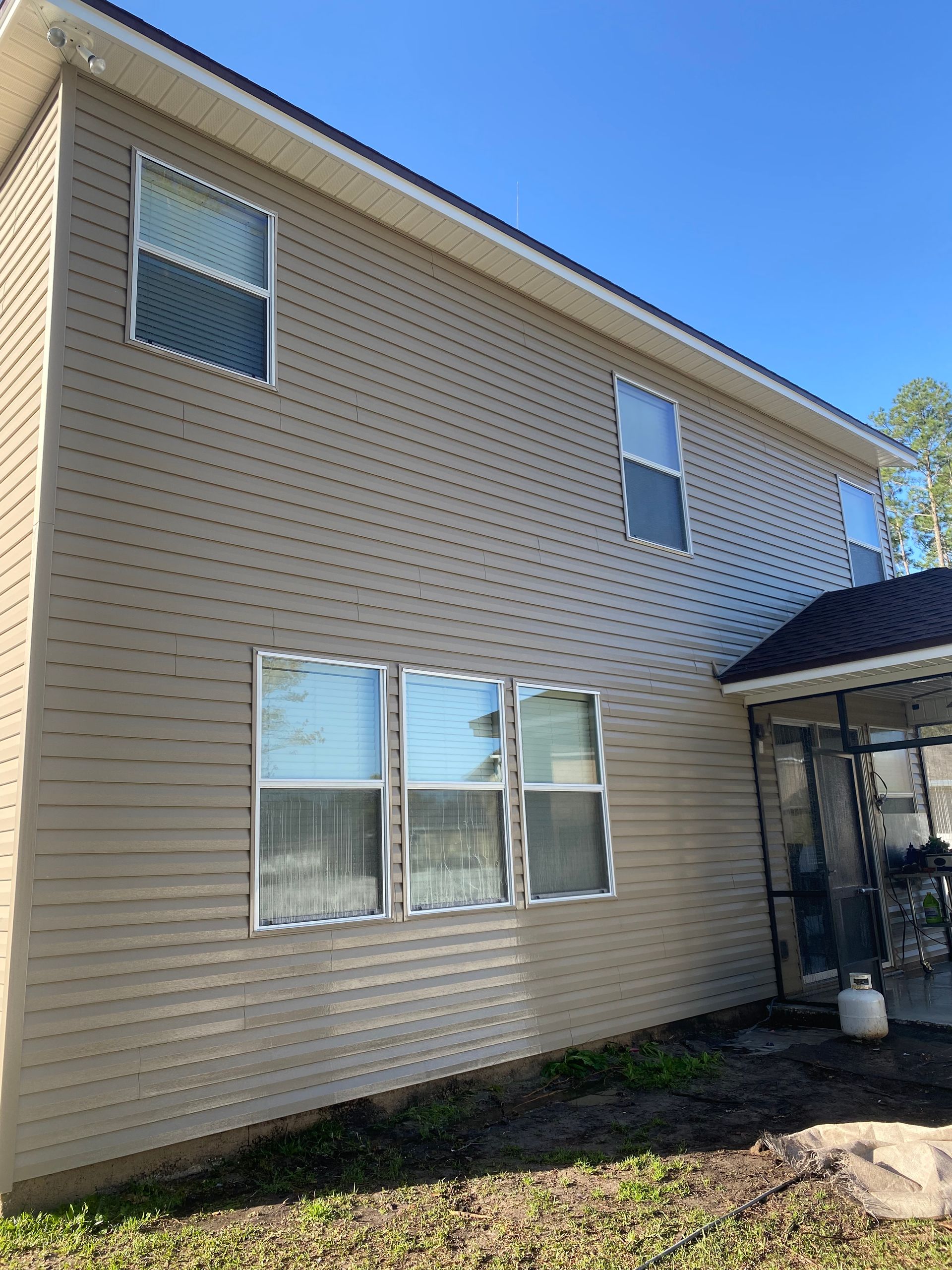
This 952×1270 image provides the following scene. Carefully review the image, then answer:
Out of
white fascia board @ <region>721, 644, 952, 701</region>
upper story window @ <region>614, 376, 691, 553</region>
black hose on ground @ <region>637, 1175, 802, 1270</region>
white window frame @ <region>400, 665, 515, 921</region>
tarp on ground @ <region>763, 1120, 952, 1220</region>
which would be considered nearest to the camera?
black hose on ground @ <region>637, 1175, 802, 1270</region>

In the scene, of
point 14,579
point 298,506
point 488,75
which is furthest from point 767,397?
point 14,579

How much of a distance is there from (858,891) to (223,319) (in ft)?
22.9

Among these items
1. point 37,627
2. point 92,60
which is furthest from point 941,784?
point 92,60

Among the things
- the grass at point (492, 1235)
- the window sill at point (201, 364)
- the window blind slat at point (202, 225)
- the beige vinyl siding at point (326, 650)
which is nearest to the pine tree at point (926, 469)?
the beige vinyl siding at point (326, 650)

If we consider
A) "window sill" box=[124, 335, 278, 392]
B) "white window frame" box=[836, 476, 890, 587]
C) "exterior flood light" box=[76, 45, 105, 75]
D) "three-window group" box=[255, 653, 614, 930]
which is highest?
"exterior flood light" box=[76, 45, 105, 75]

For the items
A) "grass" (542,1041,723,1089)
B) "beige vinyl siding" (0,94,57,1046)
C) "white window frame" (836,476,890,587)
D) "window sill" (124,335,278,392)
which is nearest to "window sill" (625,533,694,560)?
"white window frame" (836,476,890,587)

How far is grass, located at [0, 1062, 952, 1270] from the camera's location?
332cm

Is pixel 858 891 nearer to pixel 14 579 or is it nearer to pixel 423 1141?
pixel 423 1141

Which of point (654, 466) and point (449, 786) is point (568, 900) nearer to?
point (449, 786)

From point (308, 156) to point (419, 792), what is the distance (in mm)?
4002

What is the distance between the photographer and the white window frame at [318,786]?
15.3 feet

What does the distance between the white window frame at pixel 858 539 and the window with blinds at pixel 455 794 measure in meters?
6.21

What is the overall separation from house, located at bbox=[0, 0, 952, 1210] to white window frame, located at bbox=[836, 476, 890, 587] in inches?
105

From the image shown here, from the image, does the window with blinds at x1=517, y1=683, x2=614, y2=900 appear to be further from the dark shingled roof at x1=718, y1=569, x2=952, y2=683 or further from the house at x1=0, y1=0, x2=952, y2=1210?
the dark shingled roof at x1=718, y1=569, x2=952, y2=683
